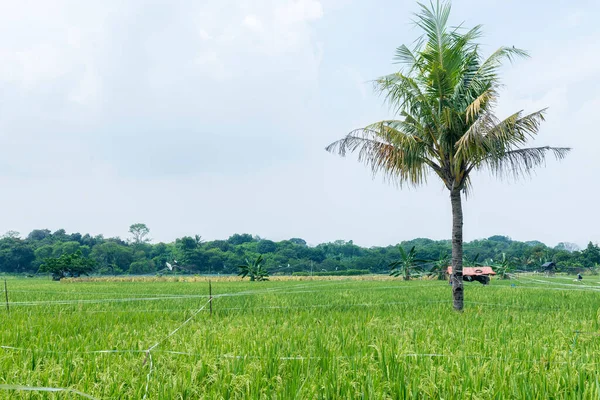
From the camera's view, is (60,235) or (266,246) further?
(60,235)

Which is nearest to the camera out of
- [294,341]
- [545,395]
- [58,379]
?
[545,395]

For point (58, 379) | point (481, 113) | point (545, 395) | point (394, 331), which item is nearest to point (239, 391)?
point (58, 379)

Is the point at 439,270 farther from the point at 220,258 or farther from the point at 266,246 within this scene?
the point at 266,246

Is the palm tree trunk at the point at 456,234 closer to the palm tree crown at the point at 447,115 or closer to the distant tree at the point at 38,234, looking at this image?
the palm tree crown at the point at 447,115

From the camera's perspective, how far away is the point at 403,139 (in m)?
10.9

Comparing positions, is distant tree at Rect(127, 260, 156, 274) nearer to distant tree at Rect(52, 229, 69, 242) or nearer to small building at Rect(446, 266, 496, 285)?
distant tree at Rect(52, 229, 69, 242)

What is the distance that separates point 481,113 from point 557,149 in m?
2.16

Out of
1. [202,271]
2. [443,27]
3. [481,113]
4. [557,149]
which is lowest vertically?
[202,271]

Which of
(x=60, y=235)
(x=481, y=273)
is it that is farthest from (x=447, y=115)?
(x=60, y=235)

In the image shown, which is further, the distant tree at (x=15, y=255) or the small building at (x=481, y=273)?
the distant tree at (x=15, y=255)

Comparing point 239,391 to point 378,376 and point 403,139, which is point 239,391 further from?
point 403,139

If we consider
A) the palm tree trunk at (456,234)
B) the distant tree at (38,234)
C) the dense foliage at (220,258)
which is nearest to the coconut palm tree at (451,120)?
the palm tree trunk at (456,234)

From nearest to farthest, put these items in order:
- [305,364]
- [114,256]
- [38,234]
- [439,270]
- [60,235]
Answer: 1. [305,364]
2. [439,270]
3. [114,256]
4. [60,235]
5. [38,234]

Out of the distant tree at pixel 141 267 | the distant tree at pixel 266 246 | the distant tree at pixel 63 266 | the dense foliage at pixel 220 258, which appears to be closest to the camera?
the distant tree at pixel 63 266
